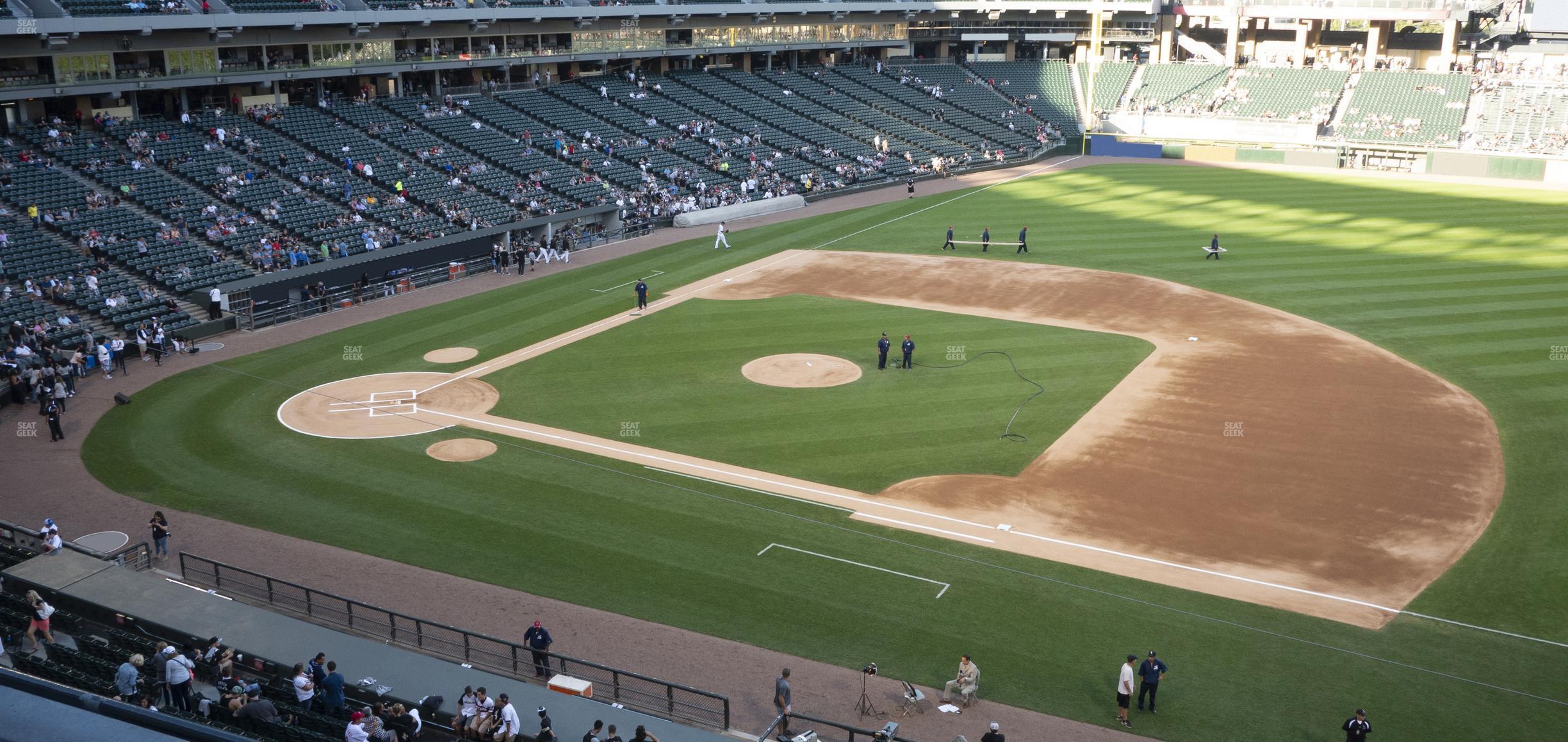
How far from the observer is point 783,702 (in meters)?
17.1

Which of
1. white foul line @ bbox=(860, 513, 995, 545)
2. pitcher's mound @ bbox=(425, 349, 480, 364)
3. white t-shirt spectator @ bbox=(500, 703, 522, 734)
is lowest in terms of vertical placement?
white foul line @ bbox=(860, 513, 995, 545)

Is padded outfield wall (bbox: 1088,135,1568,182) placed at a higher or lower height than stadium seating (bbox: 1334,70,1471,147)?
lower

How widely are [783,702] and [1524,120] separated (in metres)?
79.5

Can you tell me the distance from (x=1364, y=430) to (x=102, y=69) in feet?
166

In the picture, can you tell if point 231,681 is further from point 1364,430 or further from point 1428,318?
→ point 1428,318

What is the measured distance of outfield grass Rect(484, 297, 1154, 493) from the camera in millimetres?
28594

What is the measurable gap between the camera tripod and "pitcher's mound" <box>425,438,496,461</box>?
14.2 m

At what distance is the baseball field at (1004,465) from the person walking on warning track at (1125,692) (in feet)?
1.11

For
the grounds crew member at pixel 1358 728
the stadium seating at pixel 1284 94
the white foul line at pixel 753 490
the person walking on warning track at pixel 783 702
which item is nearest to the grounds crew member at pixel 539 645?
the person walking on warning track at pixel 783 702

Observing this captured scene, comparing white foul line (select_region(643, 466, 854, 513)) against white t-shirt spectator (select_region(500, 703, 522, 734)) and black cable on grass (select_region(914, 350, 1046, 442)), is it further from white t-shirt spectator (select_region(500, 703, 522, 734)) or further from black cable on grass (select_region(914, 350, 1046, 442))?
white t-shirt spectator (select_region(500, 703, 522, 734))

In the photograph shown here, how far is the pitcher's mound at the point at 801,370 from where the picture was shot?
34.0 m

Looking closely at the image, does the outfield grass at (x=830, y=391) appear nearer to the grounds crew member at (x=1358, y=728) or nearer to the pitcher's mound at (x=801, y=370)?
the pitcher's mound at (x=801, y=370)

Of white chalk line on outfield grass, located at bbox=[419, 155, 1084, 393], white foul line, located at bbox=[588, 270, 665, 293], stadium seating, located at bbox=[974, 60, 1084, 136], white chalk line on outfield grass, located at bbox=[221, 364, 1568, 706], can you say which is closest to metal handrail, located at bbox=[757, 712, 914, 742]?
white chalk line on outfield grass, located at bbox=[221, 364, 1568, 706]

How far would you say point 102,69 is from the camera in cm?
4750
